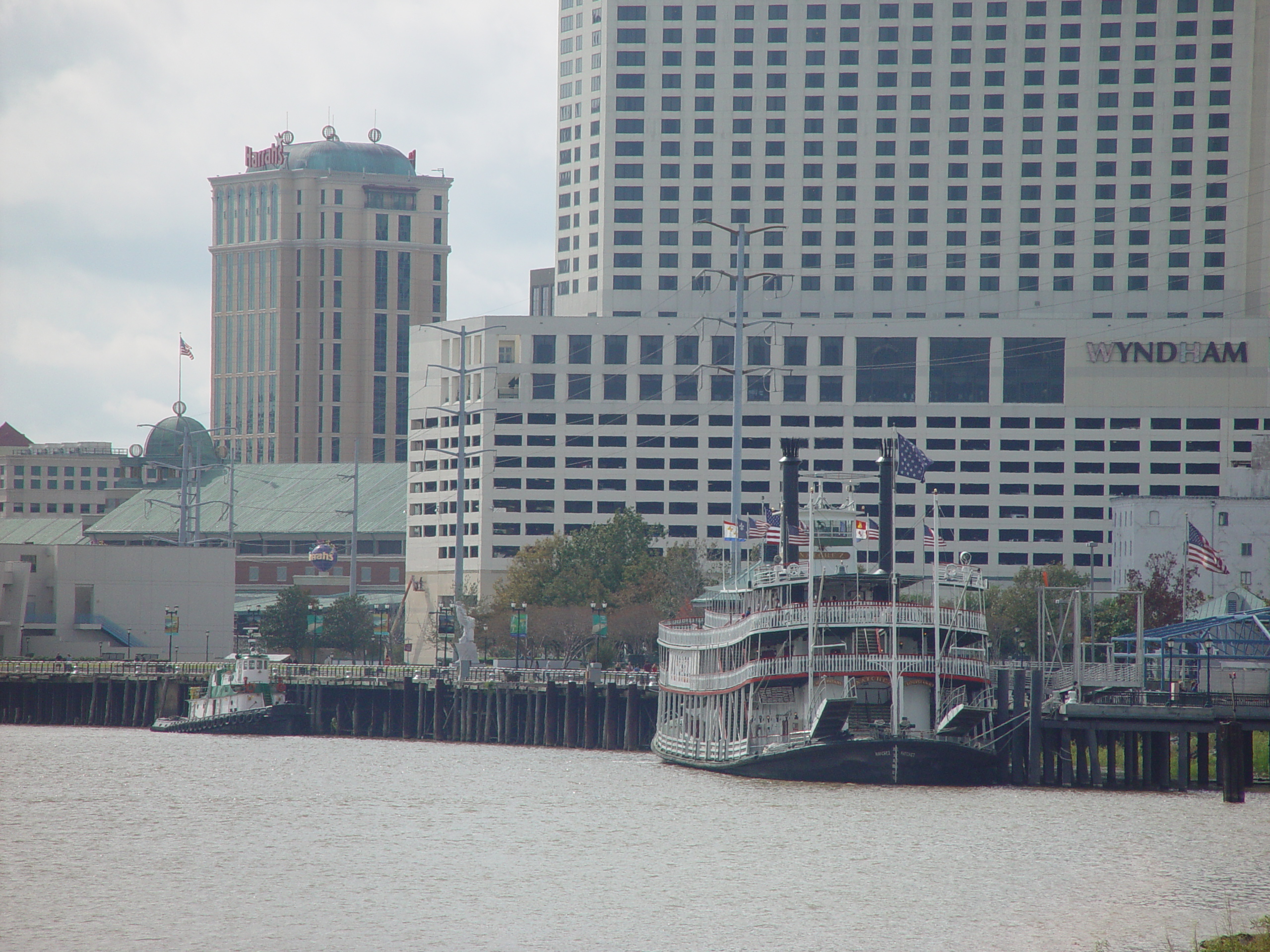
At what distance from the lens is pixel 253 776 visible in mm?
81812

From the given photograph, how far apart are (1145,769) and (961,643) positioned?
9.21m

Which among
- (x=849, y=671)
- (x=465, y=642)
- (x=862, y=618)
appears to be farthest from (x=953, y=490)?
(x=849, y=671)

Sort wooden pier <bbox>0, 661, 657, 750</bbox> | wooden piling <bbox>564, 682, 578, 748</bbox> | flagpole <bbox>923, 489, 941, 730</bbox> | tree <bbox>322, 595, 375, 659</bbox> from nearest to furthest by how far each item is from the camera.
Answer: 1. flagpole <bbox>923, 489, 941, 730</bbox>
2. wooden pier <bbox>0, 661, 657, 750</bbox>
3. wooden piling <bbox>564, 682, 578, 748</bbox>
4. tree <bbox>322, 595, 375, 659</bbox>

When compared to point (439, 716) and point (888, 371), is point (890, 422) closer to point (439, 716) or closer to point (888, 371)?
point (888, 371)

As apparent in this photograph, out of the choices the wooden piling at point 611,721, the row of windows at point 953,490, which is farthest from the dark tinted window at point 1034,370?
the wooden piling at point 611,721

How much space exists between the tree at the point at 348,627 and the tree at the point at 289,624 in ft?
10.8

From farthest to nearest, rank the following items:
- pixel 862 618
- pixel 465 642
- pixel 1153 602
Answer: pixel 1153 602 → pixel 465 642 → pixel 862 618

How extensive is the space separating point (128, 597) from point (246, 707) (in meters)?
39.2

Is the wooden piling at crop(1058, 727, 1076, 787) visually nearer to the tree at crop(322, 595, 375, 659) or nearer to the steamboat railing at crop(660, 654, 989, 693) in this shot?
the steamboat railing at crop(660, 654, 989, 693)

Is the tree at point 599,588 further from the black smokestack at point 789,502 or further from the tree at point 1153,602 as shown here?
the black smokestack at point 789,502

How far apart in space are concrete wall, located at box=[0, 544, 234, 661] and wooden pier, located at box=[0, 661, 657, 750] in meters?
11.7

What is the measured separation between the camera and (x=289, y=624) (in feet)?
547

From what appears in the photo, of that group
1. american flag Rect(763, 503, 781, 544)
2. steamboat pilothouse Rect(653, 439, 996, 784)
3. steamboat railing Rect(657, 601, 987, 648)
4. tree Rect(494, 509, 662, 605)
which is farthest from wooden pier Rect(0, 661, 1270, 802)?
tree Rect(494, 509, 662, 605)

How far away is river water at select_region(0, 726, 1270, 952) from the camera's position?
4609cm
